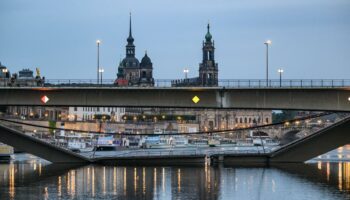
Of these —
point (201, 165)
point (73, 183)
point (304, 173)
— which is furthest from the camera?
point (201, 165)

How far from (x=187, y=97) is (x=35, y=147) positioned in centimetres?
2493

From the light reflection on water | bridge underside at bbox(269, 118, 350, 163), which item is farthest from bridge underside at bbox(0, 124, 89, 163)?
bridge underside at bbox(269, 118, 350, 163)

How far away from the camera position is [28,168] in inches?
4154

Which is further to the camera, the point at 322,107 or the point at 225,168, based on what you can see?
the point at 225,168

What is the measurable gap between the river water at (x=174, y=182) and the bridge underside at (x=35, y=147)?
79.3 inches

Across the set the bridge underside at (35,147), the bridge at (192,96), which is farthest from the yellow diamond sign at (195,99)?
the bridge underside at (35,147)

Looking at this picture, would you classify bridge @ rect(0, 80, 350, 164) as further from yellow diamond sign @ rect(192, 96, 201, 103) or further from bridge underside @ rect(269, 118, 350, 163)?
bridge underside @ rect(269, 118, 350, 163)

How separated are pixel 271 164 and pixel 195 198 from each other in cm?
4203

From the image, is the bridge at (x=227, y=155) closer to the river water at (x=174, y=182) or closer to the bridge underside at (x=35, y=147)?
the bridge underside at (x=35, y=147)

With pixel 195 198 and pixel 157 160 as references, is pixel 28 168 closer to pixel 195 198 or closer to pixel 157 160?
pixel 157 160

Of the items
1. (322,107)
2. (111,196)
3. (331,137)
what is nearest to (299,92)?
(322,107)

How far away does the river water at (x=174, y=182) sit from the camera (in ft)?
239

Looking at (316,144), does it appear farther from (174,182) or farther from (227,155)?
(174,182)

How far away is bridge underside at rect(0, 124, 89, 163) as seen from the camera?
10619 centimetres
